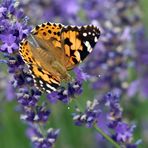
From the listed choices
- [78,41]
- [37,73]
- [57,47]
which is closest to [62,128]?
[57,47]

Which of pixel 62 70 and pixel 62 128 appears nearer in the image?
pixel 62 70

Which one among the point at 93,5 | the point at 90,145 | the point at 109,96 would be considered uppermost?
the point at 93,5

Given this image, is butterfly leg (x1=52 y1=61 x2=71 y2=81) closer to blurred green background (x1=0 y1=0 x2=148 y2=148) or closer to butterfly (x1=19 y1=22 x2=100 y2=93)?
butterfly (x1=19 y1=22 x2=100 y2=93)

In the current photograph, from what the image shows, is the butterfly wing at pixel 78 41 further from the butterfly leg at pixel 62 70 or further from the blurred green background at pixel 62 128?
the blurred green background at pixel 62 128

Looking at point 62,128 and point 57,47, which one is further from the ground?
point 62,128

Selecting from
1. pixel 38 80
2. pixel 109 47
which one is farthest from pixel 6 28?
pixel 109 47

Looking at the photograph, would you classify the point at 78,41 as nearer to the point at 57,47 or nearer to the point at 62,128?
the point at 57,47

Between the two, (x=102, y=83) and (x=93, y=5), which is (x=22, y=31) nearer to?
(x=102, y=83)
